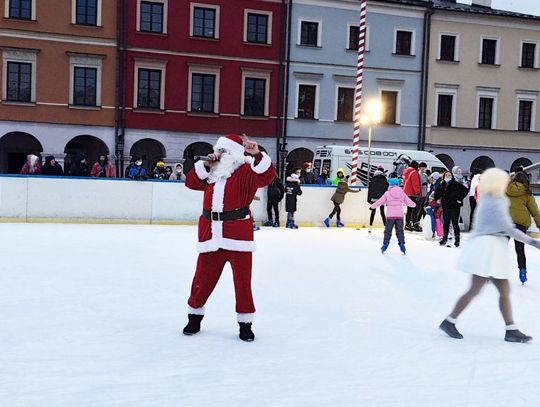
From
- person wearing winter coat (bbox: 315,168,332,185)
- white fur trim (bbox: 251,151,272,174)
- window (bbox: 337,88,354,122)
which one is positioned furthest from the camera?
window (bbox: 337,88,354,122)

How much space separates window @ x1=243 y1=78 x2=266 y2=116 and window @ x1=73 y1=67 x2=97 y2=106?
656cm

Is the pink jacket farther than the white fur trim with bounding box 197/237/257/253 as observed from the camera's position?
Yes

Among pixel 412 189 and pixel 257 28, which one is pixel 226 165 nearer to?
pixel 412 189

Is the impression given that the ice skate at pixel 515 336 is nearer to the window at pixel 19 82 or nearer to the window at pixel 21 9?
the window at pixel 19 82

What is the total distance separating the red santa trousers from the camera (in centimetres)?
555

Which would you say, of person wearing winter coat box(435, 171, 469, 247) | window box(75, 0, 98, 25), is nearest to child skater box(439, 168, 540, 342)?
person wearing winter coat box(435, 171, 469, 247)

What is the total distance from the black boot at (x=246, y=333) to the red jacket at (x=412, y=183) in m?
12.3

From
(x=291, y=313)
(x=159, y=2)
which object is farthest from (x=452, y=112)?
(x=291, y=313)

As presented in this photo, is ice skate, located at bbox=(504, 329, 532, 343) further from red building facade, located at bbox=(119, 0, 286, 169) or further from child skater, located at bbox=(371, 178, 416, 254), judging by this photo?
red building facade, located at bbox=(119, 0, 286, 169)

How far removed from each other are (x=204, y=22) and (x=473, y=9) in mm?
14008

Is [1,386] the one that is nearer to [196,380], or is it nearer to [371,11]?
[196,380]

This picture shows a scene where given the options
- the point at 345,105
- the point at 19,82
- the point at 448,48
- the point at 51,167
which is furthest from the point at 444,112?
the point at 51,167

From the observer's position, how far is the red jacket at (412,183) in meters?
17.3

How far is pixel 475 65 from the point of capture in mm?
32906
